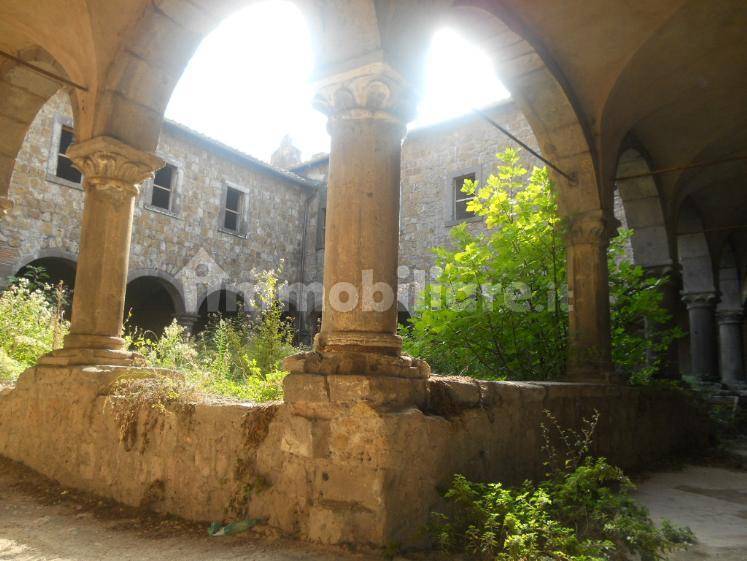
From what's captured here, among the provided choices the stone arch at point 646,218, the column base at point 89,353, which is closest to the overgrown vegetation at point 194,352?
the column base at point 89,353

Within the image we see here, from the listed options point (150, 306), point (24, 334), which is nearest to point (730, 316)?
point (24, 334)

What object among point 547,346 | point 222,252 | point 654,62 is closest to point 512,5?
point 654,62

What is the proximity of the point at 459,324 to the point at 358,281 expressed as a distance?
2.83m

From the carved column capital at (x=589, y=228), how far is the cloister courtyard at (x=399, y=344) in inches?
0.9

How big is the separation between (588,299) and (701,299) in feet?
23.1

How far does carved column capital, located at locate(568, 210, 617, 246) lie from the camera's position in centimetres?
584

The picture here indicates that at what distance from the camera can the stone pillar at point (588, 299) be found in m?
5.52

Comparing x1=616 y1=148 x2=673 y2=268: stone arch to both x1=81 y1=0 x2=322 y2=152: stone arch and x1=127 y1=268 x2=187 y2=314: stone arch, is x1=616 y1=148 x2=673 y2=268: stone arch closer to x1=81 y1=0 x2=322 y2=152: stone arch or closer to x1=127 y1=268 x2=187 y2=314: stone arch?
x1=81 y1=0 x2=322 y2=152: stone arch

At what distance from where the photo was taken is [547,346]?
5.90m

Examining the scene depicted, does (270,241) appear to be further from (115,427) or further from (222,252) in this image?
(115,427)

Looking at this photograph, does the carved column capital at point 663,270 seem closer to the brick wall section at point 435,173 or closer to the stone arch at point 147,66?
the brick wall section at point 435,173

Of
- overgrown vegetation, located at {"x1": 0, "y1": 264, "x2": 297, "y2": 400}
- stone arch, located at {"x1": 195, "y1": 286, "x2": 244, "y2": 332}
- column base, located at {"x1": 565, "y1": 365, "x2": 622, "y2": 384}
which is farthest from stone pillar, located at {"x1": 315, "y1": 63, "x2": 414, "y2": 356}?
stone arch, located at {"x1": 195, "y1": 286, "x2": 244, "y2": 332}

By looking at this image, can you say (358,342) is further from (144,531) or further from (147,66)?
(147,66)

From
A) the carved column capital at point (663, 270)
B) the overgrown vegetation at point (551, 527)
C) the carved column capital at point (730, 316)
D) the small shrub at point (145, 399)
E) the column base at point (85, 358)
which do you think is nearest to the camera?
the overgrown vegetation at point (551, 527)
